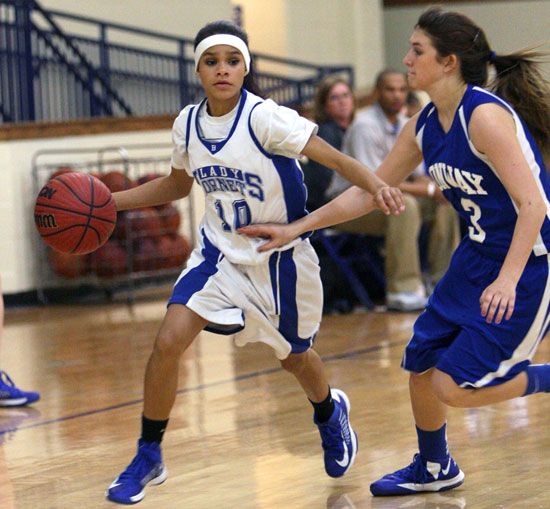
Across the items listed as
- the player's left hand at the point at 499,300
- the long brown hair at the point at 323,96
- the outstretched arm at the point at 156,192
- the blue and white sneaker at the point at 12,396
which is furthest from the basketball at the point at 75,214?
the long brown hair at the point at 323,96

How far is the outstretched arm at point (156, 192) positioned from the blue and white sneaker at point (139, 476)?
2.27ft

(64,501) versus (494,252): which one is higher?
(494,252)

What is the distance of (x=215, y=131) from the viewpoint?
2.70 metres

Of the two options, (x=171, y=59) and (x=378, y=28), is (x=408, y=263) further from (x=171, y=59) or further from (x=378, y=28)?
(x=378, y=28)

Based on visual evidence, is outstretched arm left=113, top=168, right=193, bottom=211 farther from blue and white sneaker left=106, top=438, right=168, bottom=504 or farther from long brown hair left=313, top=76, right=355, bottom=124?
long brown hair left=313, top=76, right=355, bottom=124

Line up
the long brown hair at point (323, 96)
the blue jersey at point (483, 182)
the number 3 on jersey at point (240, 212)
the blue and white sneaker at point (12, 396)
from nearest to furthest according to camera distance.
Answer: the blue jersey at point (483, 182) → the number 3 on jersey at point (240, 212) → the blue and white sneaker at point (12, 396) → the long brown hair at point (323, 96)

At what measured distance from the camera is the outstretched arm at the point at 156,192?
2.91m

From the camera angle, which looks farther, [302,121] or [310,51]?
[310,51]

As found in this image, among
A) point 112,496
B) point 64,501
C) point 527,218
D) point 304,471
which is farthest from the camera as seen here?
point 304,471

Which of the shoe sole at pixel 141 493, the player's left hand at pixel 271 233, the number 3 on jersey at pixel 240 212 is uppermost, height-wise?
the number 3 on jersey at pixel 240 212

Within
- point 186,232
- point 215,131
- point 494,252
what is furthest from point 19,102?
point 494,252

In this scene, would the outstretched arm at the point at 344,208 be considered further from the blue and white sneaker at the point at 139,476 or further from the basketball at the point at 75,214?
the blue and white sneaker at the point at 139,476

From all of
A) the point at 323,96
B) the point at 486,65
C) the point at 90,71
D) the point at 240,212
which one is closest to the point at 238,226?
the point at 240,212

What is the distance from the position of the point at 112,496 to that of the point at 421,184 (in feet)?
13.2
